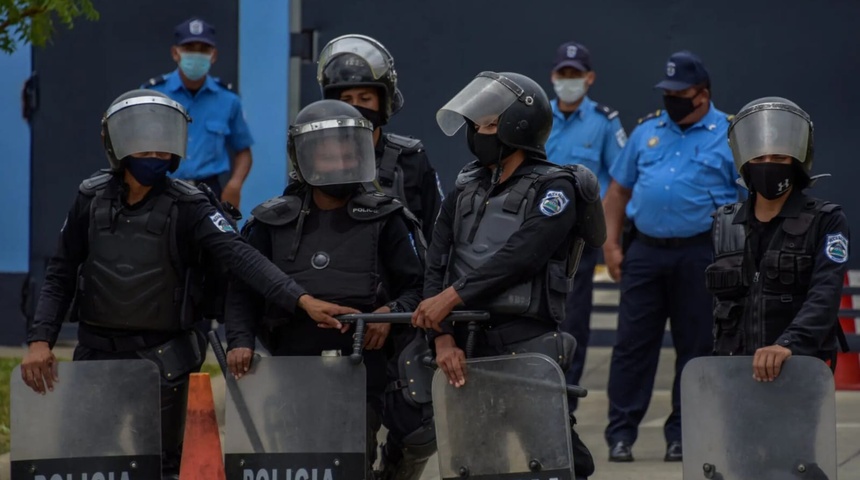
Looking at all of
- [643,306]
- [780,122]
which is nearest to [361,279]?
[780,122]

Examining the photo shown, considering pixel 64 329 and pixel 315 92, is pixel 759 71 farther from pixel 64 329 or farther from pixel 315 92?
pixel 64 329

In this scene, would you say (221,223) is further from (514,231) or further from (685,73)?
(685,73)

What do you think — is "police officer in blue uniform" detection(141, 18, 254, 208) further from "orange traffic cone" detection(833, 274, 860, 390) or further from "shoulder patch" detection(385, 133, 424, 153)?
"orange traffic cone" detection(833, 274, 860, 390)

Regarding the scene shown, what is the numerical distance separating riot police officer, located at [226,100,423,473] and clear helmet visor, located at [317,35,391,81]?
678 millimetres

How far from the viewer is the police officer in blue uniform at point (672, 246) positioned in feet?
24.8

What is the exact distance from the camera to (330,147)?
5.67 meters

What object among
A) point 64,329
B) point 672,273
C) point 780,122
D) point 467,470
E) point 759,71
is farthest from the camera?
point 64,329

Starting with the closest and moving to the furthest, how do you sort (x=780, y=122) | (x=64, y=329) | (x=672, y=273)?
(x=780, y=122) < (x=672, y=273) < (x=64, y=329)

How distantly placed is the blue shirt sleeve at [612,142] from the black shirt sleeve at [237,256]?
3437mm

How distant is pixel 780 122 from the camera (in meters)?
5.63

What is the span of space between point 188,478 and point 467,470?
102cm

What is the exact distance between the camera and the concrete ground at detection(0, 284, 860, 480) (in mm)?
7309

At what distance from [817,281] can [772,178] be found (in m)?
0.41

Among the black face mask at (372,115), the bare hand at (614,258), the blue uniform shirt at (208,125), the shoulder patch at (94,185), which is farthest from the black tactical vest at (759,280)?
the blue uniform shirt at (208,125)
